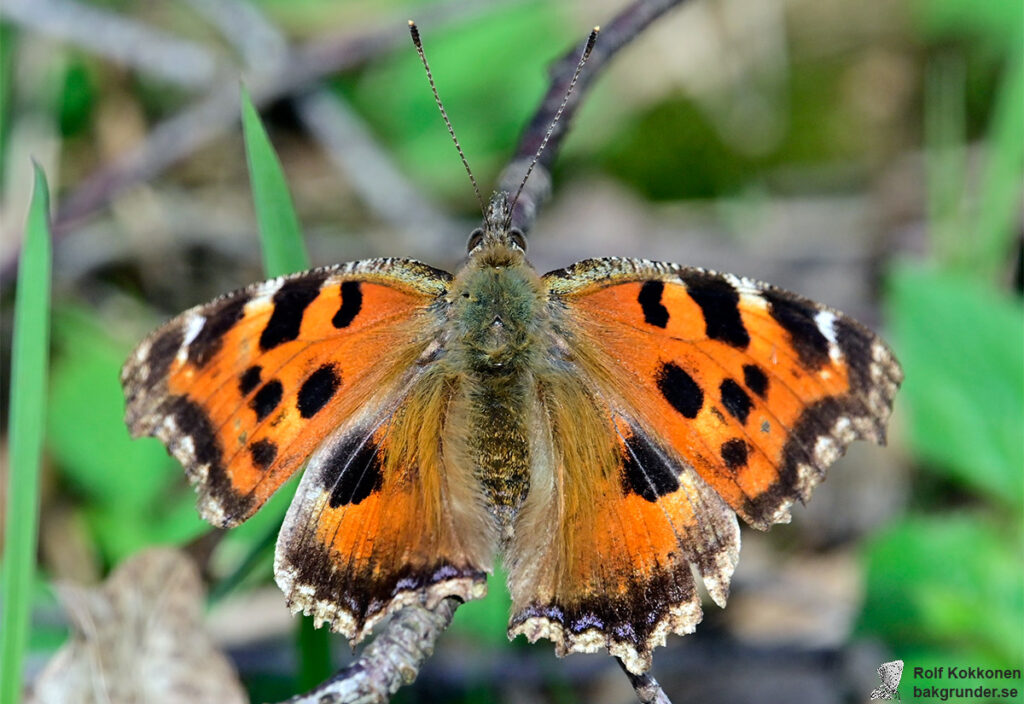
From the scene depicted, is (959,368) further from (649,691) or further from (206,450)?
(206,450)

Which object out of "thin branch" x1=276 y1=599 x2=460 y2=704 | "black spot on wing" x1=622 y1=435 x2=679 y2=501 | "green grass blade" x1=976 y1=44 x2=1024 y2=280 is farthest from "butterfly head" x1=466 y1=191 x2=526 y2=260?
"green grass blade" x1=976 y1=44 x2=1024 y2=280

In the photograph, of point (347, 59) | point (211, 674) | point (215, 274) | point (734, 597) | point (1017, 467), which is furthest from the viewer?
point (215, 274)

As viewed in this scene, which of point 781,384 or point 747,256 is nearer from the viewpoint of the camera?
point 781,384

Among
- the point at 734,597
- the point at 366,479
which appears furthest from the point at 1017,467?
the point at 366,479

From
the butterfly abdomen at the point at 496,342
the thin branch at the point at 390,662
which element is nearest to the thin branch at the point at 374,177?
the butterfly abdomen at the point at 496,342

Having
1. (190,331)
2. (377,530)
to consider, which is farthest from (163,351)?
(377,530)

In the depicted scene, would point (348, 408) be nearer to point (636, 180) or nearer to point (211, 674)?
point (211, 674)

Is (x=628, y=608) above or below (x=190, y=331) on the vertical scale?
below
